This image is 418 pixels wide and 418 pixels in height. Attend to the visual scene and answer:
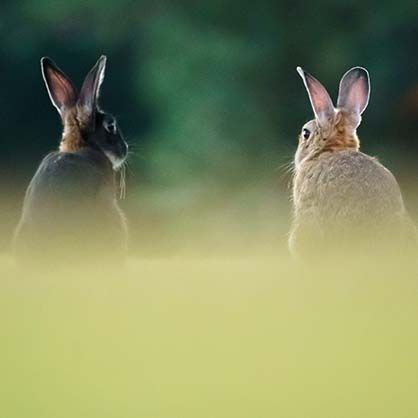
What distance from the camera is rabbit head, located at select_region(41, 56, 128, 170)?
6227 millimetres

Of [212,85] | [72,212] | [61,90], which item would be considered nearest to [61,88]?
[61,90]

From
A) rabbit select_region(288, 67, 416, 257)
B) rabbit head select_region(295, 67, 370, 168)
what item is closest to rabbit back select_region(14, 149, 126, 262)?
rabbit select_region(288, 67, 416, 257)

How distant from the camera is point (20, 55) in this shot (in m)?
13.5

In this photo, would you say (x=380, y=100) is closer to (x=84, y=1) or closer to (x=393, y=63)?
(x=393, y=63)

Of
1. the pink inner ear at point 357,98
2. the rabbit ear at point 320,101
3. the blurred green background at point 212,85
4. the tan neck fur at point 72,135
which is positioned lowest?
the tan neck fur at point 72,135

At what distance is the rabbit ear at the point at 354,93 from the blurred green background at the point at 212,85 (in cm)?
546

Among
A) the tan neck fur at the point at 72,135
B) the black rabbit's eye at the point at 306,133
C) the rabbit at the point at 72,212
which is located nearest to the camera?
the rabbit at the point at 72,212

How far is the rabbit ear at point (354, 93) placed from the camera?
6508 millimetres

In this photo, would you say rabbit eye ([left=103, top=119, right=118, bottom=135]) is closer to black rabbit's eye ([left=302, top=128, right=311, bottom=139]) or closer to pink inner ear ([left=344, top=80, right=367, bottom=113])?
black rabbit's eye ([left=302, top=128, right=311, bottom=139])

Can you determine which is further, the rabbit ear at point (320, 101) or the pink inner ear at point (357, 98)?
the pink inner ear at point (357, 98)

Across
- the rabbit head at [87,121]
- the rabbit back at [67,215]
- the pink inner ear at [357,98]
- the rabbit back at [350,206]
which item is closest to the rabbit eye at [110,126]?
the rabbit head at [87,121]

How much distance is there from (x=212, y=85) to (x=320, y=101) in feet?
23.4

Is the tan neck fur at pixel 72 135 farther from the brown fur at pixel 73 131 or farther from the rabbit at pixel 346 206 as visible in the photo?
the rabbit at pixel 346 206

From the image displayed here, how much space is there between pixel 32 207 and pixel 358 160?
122 centimetres
